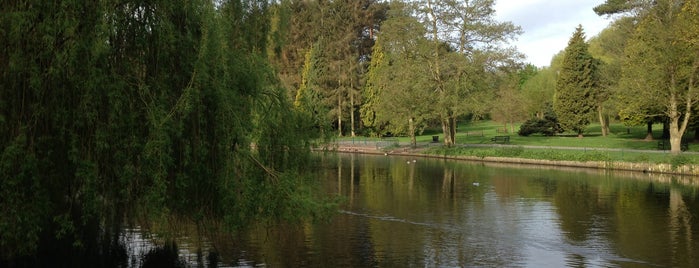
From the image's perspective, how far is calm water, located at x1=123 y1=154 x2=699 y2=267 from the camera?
1753cm

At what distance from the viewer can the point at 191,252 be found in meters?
17.6

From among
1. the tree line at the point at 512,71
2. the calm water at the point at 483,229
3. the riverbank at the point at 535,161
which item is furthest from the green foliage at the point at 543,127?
the calm water at the point at 483,229

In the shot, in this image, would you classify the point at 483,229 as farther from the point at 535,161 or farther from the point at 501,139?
the point at 501,139

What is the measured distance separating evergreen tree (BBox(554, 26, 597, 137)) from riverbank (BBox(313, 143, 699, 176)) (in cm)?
1378

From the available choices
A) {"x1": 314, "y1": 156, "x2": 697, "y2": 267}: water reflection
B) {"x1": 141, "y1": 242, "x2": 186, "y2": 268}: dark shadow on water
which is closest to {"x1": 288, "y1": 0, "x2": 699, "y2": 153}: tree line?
{"x1": 314, "y1": 156, "x2": 697, "y2": 267}: water reflection

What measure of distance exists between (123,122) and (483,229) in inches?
567

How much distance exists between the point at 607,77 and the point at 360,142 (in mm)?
25992

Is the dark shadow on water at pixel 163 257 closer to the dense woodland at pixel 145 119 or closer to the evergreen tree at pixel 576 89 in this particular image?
the dense woodland at pixel 145 119

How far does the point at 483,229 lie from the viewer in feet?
73.7

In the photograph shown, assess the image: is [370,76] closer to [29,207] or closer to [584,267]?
[584,267]

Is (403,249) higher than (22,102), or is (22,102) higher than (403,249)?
(22,102)

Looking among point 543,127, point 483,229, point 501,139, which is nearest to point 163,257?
point 483,229

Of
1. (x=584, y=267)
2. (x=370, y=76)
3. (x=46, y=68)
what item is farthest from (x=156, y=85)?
(x=370, y=76)

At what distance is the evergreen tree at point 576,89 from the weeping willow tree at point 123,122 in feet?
177
